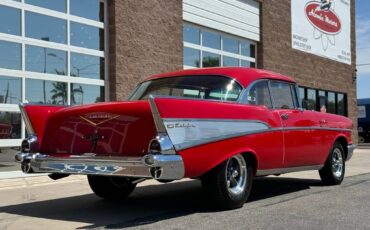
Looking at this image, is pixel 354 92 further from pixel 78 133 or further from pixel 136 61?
pixel 78 133

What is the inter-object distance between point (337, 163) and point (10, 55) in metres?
6.62

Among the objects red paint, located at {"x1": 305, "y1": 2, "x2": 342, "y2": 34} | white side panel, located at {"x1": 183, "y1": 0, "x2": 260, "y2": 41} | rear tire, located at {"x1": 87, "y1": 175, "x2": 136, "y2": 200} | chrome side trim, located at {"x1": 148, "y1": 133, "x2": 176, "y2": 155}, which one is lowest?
rear tire, located at {"x1": 87, "y1": 175, "x2": 136, "y2": 200}

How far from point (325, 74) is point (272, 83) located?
16.5 metres

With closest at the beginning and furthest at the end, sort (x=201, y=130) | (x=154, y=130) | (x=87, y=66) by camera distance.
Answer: (x=154, y=130) → (x=201, y=130) → (x=87, y=66)

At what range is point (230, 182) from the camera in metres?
6.73

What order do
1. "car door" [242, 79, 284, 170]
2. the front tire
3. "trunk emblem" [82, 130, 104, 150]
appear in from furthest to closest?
"car door" [242, 79, 284, 170]
the front tire
"trunk emblem" [82, 130, 104, 150]

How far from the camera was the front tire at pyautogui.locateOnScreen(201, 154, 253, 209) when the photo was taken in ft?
21.0

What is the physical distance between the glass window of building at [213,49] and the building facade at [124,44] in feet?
0.10

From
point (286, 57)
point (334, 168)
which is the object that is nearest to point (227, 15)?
point (286, 57)

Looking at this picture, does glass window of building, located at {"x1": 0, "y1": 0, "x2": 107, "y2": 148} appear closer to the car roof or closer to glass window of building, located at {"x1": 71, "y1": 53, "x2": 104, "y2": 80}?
glass window of building, located at {"x1": 71, "y1": 53, "x2": 104, "y2": 80}

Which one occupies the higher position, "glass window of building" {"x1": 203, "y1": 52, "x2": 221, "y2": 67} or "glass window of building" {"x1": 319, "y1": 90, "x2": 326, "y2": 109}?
"glass window of building" {"x1": 203, "y1": 52, "x2": 221, "y2": 67}

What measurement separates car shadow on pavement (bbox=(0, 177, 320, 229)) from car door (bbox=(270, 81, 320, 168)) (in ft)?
2.21

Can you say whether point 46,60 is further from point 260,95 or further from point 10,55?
point 260,95

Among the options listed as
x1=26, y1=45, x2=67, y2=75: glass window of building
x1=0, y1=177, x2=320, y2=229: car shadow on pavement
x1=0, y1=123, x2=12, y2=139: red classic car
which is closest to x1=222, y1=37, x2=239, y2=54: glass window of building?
x1=26, y1=45, x2=67, y2=75: glass window of building
